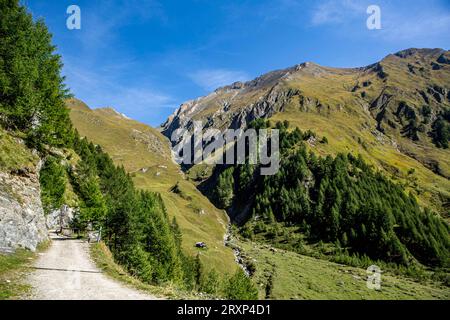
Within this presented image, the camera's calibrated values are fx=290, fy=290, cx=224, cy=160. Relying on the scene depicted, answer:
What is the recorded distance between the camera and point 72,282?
805 inches

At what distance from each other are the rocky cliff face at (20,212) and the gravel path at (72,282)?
8.92 feet

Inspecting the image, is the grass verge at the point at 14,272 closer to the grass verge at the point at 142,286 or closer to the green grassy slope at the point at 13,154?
the grass verge at the point at 142,286

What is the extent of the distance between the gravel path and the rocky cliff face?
107 inches

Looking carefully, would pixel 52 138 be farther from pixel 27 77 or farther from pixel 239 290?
pixel 239 290

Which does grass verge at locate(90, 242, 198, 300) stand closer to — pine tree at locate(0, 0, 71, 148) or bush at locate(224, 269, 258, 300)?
pine tree at locate(0, 0, 71, 148)

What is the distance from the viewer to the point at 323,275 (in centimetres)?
11025

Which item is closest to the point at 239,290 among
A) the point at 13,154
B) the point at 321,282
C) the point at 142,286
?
the point at 321,282

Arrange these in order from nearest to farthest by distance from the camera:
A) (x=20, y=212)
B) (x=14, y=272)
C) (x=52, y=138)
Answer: (x=14, y=272)
(x=20, y=212)
(x=52, y=138)

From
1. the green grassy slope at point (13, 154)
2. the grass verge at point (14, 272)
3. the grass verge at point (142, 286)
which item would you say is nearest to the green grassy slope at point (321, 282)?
the grass verge at point (142, 286)

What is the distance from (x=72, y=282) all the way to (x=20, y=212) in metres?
13.3

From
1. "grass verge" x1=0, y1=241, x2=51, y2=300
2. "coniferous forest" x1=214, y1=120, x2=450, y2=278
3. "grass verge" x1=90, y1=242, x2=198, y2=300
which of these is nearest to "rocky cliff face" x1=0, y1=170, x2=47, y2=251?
"grass verge" x1=0, y1=241, x2=51, y2=300

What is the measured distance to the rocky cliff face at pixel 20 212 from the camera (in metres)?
26.0
